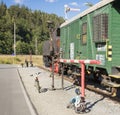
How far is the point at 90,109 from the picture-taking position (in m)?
10.8

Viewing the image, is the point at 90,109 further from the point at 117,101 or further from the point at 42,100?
the point at 42,100

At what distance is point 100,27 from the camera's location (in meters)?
13.0

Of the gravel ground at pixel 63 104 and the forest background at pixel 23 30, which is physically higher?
the forest background at pixel 23 30

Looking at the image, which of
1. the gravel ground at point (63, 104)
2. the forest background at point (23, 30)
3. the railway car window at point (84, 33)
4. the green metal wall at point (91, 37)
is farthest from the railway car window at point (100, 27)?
the forest background at point (23, 30)

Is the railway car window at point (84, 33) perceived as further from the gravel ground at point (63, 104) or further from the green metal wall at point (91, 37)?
the gravel ground at point (63, 104)

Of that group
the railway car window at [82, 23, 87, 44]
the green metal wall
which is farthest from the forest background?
the railway car window at [82, 23, 87, 44]

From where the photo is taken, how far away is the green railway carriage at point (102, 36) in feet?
39.7

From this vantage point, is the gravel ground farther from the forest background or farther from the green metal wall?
the forest background

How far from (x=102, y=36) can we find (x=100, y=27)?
0.40 meters

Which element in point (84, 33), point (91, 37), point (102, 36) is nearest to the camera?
point (102, 36)

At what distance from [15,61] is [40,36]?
8142cm

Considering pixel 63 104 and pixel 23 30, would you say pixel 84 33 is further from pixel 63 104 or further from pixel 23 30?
pixel 23 30

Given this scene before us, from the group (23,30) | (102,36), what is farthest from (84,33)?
(23,30)

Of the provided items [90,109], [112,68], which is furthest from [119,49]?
[90,109]
